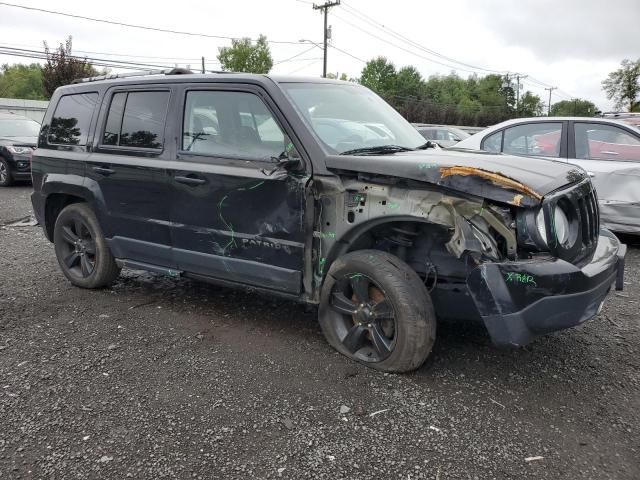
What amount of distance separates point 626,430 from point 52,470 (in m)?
2.83

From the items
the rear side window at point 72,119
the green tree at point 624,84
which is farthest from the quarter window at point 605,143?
the green tree at point 624,84

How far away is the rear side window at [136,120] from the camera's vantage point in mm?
4180

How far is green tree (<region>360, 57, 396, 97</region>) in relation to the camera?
8200cm

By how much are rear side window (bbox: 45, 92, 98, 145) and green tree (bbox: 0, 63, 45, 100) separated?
3199 inches

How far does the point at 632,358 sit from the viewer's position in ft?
11.8

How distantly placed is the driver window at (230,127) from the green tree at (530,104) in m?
93.4

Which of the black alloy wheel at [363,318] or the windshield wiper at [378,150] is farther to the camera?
the windshield wiper at [378,150]

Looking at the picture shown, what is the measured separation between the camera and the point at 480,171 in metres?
2.84

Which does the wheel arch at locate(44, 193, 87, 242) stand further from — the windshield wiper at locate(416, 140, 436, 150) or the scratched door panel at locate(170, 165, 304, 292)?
the windshield wiper at locate(416, 140, 436, 150)

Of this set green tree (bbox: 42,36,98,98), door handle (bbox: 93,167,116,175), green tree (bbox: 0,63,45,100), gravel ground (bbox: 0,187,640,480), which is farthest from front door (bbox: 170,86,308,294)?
green tree (bbox: 0,63,45,100)

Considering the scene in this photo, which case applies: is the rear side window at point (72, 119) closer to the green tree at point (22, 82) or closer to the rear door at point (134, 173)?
the rear door at point (134, 173)

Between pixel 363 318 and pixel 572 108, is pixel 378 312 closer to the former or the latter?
pixel 363 318

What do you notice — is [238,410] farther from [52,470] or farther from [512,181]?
[512,181]

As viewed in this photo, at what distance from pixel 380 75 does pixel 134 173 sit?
3276 inches
